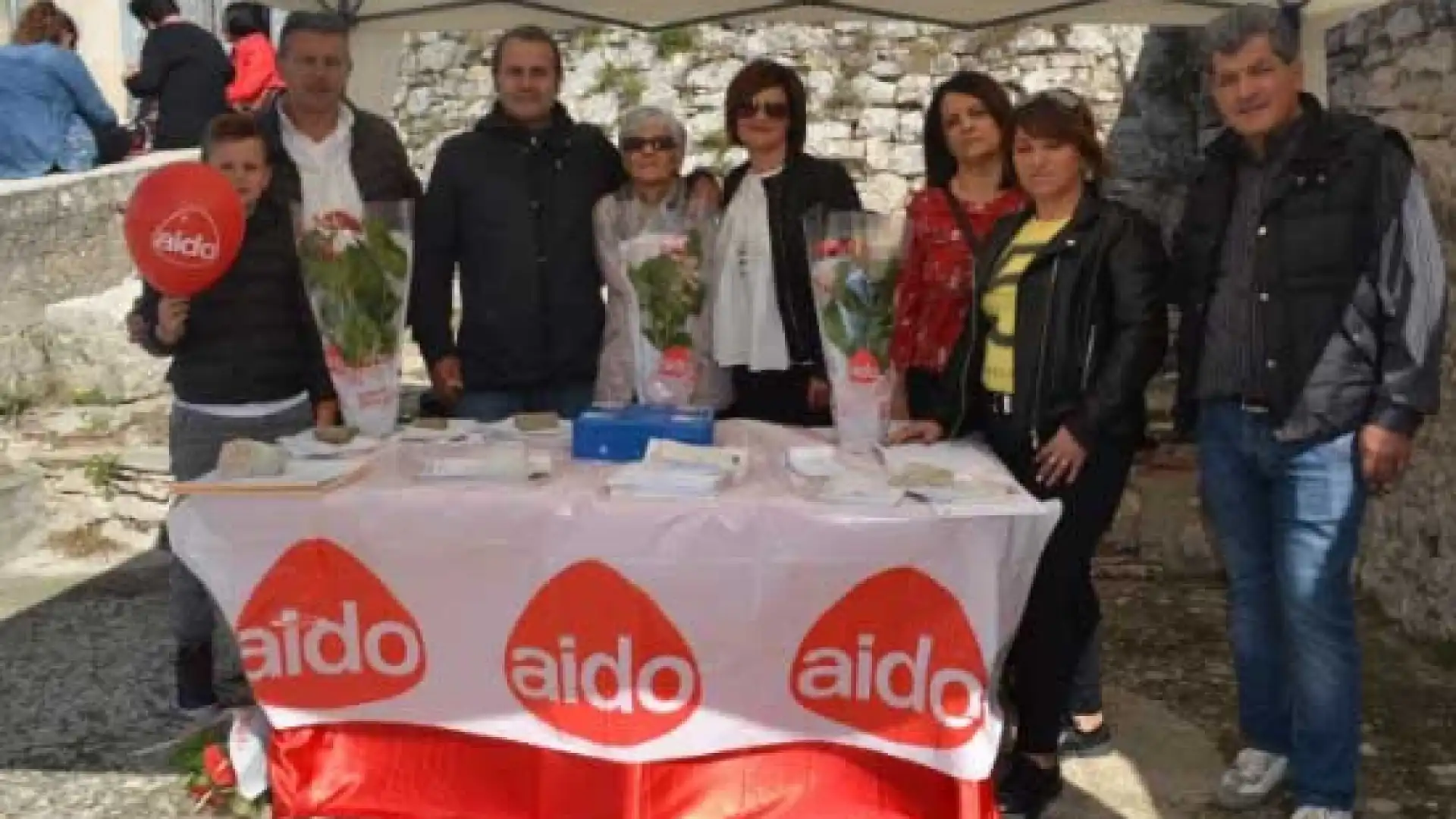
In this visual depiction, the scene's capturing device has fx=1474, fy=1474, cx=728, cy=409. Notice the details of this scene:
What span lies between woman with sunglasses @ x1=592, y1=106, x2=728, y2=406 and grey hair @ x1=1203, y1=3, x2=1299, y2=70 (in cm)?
115

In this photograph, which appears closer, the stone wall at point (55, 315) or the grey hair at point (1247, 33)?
the grey hair at point (1247, 33)

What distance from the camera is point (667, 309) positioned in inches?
A: 127

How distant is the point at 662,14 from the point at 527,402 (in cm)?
150

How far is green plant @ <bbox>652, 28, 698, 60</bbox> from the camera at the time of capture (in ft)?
31.1

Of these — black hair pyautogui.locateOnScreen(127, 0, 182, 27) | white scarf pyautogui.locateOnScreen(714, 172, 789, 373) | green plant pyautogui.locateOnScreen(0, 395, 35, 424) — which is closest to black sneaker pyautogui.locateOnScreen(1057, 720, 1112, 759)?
white scarf pyautogui.locateOnScreen(714, 172, 789, 373)

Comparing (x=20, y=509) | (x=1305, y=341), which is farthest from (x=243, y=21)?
(x=1305, y=341)

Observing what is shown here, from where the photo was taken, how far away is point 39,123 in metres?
7.21

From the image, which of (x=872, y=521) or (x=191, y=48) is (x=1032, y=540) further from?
(x=191, y=48)

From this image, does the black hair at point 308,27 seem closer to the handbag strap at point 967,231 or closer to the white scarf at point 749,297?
the white scarf at point 749,297

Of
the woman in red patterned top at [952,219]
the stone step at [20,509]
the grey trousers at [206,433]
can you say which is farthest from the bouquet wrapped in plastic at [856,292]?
the stone step at [20,509]

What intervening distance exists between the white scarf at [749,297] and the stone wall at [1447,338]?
2117 mm

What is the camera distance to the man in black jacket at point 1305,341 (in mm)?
2795

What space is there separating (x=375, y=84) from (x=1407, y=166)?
2847 millimetres

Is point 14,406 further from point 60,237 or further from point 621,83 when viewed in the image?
point 621,83
